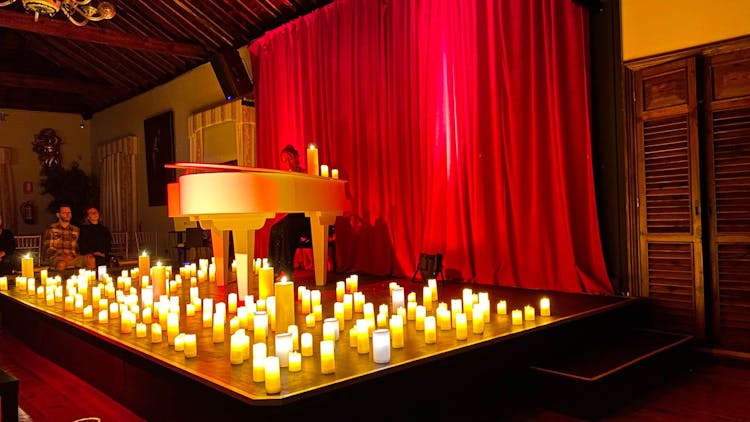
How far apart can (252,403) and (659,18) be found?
2.90m

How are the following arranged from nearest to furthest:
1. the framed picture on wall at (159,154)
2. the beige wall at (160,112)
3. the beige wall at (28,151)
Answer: the beige wall at (160,112) < the framed picture on wall at (159,154) < the beige wall at (28,151)

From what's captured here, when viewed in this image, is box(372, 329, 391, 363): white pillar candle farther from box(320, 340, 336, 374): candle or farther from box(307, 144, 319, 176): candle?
box(307, 144, 319, 176): candle

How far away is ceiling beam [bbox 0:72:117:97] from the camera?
8.53m

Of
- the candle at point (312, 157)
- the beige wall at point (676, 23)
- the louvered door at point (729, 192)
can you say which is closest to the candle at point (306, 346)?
the candle at point (312, 157)

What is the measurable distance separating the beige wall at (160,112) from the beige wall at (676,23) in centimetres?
497

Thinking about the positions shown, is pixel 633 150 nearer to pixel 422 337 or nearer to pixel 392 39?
pixel 422 337

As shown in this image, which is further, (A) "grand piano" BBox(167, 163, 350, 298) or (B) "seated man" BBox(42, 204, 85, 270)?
(B) "seated man" BBox(42, 204, 85, 270)

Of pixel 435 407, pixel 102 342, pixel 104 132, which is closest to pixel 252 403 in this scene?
pixel 435 407

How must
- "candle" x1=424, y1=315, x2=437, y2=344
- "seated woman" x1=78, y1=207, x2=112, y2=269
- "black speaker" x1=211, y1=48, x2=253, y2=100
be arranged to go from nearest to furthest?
1. "candle" x1=424, y1=315, x2=437, y2=344
2. "seated woman" x1=78, y1=207, x2=112, y2=269
3. "black speaker" x1=211, y1=48, x2=253, y2=100

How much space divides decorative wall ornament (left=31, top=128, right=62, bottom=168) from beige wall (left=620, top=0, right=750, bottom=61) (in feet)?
30.8

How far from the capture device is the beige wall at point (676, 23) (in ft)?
9.29

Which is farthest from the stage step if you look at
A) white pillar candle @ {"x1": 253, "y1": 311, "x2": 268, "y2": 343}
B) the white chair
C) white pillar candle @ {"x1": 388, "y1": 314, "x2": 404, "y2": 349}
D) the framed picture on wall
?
the white chair

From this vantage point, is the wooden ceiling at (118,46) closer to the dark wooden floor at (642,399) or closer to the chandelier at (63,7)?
the chandelier at (63,7)

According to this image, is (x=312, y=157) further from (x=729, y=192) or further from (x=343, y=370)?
(x=729, y=192)
